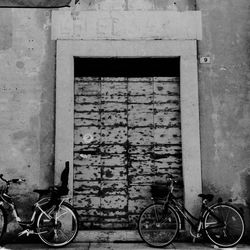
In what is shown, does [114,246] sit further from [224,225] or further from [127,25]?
[127,25]

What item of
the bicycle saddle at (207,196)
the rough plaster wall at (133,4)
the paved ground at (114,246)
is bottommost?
the paved ground at (114,246)

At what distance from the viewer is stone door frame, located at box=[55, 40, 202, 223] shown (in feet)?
24.6

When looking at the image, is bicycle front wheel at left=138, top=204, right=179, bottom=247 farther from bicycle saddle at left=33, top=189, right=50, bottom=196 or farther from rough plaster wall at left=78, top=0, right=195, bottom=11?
rough plaster wall at left=78, top=0, right=195, bottom=11

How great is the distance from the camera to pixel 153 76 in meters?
7.98

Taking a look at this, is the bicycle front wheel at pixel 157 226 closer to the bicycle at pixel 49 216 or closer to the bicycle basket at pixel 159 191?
the bicycle basket at pixel 159 191

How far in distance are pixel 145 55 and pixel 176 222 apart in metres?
3.16

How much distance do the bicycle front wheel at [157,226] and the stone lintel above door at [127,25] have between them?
325 cm

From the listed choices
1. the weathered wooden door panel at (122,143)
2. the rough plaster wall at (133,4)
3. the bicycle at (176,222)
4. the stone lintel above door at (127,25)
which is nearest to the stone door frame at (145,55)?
the stone lintel above door at (127,25)

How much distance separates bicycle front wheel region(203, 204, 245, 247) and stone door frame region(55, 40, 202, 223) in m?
0.41

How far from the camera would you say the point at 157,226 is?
7141mm

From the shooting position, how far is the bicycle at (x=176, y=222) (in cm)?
711

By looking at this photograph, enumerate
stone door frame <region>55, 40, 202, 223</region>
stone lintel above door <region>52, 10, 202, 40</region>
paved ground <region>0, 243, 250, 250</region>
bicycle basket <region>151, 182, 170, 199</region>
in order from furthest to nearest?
stone lintel above door <region>52, 10, 202, 40</region>, stone door frame <region>55, 40, 202, 223</region>, bicycle basket <region>151, 182, 170, 199</region>, paved ground <region>0, 243, 250, 250</region>

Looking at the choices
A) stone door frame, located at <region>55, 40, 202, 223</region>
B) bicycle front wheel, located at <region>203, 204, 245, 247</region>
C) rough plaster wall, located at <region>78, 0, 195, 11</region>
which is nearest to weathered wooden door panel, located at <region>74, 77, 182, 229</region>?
stone door frame, located at <region>55, 40, 202, 223</region>

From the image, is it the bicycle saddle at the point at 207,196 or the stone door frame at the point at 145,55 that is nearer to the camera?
the bicycle saddle at the point at 207,196
